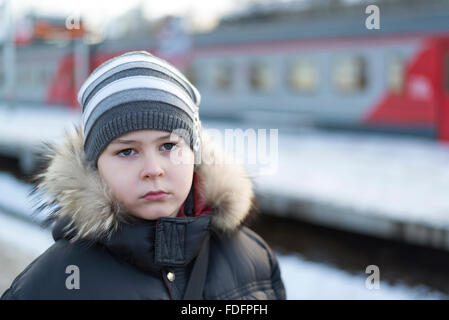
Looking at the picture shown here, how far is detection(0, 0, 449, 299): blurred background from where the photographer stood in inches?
234

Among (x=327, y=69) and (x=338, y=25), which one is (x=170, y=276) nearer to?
(x=338, y=25)

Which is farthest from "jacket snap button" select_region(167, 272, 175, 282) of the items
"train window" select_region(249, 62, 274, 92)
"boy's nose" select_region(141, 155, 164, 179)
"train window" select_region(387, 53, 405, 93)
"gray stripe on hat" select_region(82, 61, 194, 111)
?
"train window" select_region(249, 62, 274, 92)

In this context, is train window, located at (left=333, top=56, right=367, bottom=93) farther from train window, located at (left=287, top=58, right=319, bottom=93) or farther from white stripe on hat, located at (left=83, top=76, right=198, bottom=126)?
white stripe on hat, located at (left=83, top=76, right=198, bottom=126)

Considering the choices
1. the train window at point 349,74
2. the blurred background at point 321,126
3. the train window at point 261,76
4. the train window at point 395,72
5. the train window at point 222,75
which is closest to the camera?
the blurred background at point 321,126

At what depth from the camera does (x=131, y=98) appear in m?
1.70

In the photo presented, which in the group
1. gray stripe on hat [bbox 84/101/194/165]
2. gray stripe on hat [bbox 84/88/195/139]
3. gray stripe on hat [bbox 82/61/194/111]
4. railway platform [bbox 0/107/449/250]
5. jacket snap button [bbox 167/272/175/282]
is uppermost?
gray stripe on hat [bbox 82/61/194/111]

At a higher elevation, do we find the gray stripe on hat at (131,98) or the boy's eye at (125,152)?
the gray stripe on hat at (131,98)

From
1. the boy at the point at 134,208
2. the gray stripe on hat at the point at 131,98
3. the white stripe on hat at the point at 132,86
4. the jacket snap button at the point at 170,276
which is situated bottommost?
the jacket snap button at the point at 170,276

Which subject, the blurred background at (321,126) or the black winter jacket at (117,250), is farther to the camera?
the blurred background at (321,126)

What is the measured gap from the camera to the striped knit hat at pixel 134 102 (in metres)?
1.67

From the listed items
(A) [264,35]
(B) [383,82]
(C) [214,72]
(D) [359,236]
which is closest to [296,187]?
(D) [359,236]

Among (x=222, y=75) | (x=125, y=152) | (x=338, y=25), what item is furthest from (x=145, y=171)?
(x=222, y=75)

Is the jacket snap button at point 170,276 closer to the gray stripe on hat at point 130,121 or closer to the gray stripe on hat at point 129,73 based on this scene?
the gray stripe on hat at point 130,121

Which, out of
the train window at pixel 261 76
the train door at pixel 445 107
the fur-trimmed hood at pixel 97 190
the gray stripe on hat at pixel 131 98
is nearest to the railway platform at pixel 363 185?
the train door at pixel 445 107
